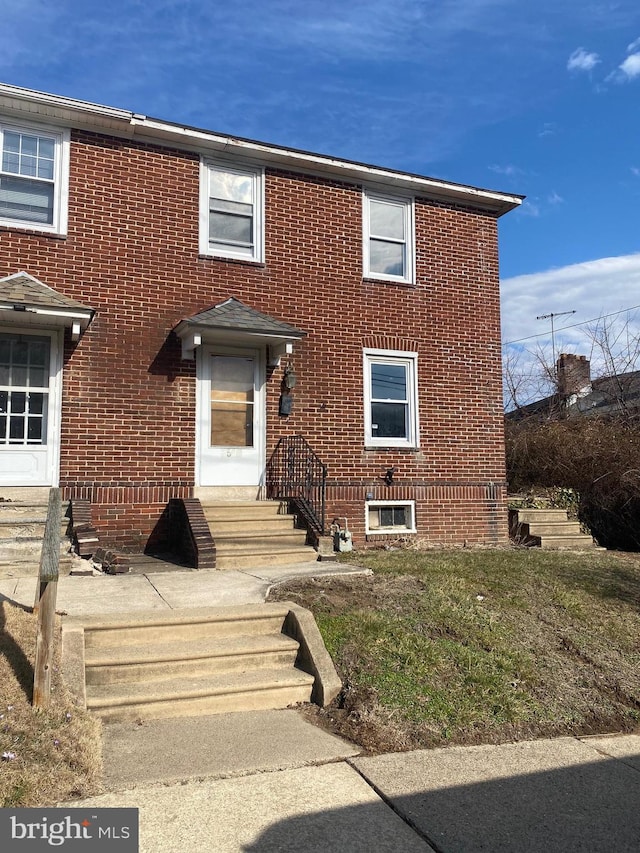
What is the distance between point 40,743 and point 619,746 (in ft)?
12.3

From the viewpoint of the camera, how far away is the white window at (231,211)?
1064cm

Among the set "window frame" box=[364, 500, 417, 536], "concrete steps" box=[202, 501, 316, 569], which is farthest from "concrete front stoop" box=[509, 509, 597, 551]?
"concrete steps" box=[202, 501, 316, 569]

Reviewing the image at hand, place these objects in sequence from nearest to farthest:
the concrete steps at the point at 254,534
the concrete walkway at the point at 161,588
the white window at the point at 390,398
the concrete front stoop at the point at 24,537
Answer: the concrete walkway at the point at 161,588 → the concrete front stoop at the point at 24,537 → the concrete steps at the point at 254,534 → the white window at the point at 390,398

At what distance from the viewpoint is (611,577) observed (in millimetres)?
8734

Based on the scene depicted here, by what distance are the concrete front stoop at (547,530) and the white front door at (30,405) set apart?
25.8 ft

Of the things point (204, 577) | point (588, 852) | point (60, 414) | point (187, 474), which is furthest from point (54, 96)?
point (588, 852)

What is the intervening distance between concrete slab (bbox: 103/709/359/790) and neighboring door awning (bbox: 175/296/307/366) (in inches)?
236

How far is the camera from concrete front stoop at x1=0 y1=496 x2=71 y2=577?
761 centimetres

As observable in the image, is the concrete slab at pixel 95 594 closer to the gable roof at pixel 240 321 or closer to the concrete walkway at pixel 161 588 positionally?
the concrete walkway at pixel 161 588

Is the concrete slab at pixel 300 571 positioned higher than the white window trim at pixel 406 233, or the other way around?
the white window trim at pixel 406 233

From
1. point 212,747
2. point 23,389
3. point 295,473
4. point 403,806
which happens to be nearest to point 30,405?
point 23,389

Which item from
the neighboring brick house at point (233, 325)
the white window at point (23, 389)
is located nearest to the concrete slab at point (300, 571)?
the neighboring brick house at point (233, 325)

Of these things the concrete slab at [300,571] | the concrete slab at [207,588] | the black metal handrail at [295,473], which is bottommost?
the concrete slab at [207,588]

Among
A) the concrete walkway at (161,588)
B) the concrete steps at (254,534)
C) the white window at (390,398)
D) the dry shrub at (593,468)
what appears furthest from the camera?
the dry shrub at (593,468)
